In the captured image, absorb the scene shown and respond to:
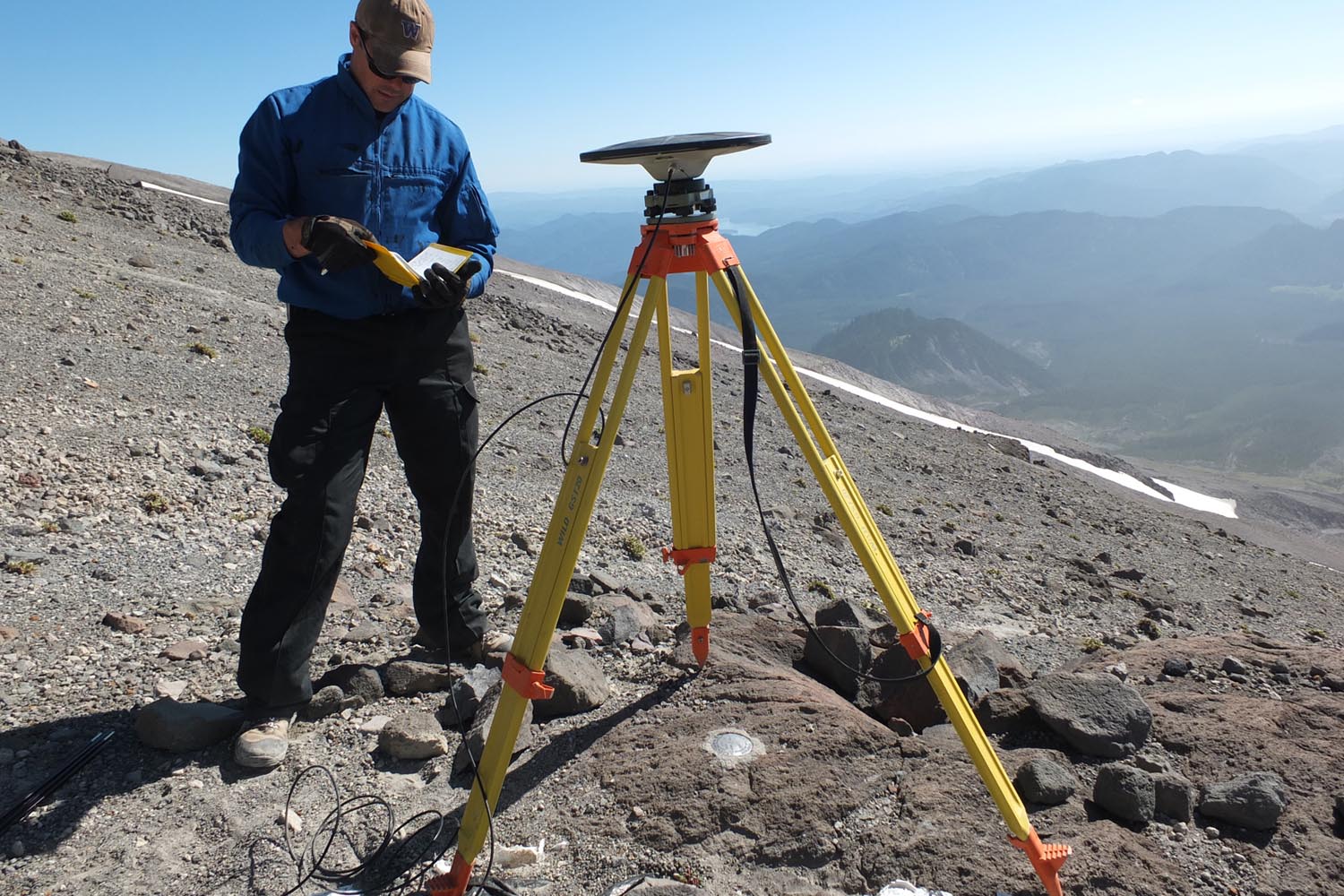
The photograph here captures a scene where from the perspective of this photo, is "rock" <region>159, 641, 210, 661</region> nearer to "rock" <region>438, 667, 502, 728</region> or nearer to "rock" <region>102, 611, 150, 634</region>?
"rock" <region>102, 611, 150, 634</region>

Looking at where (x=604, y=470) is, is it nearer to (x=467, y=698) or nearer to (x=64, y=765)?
(x=467, y=698)

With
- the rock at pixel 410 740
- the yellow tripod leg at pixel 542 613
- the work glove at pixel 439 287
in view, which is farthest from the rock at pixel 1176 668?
the work glove at pixel 439 287

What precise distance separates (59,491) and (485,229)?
13.5ft

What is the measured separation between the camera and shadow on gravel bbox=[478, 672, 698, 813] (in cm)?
308

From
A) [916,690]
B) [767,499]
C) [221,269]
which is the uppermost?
[221,269]

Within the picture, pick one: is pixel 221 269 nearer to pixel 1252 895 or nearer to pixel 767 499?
pixel 767 499

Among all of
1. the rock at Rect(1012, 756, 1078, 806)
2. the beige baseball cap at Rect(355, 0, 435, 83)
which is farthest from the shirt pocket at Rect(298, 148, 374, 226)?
the rock at Rect(1012, 756, 1078, 806)

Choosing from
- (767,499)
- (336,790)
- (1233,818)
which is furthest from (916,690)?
(767,499)

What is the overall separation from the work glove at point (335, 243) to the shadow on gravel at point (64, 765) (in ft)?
6.27

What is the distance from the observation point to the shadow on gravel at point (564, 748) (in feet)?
10.1

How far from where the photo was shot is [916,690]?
3744 mm

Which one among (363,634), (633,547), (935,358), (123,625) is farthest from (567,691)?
(935,358)

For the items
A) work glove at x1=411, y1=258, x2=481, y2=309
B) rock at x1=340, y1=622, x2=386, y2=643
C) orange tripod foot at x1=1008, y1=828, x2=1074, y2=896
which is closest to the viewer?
orange tripod foot at x1=1008, y1=828, x2=1074, y2=896

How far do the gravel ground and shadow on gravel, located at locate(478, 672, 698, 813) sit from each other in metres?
0.02
